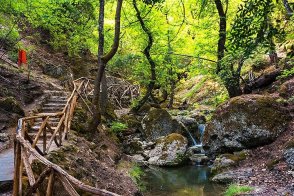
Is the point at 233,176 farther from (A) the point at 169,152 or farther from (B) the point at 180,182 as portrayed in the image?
(A) the point at 169,152

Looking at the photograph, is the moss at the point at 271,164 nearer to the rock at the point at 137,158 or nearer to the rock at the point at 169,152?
the rock at the point at 169,152

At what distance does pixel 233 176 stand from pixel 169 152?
14.6 ft

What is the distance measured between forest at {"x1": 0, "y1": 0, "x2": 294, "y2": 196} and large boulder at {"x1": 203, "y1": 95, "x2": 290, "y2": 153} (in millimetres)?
41

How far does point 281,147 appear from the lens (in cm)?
1117

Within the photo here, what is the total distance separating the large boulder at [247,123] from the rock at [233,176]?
1.93 meters

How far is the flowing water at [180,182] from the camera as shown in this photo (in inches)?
424

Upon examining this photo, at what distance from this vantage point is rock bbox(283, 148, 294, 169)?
9.67 meters

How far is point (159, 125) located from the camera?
695 inches

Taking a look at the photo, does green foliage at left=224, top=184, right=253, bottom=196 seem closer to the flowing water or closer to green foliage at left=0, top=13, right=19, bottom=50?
the flowing water

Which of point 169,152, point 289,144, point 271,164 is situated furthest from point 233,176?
point 169,152

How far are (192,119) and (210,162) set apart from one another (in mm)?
5089

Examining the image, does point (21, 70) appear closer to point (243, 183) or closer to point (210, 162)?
point (210, 162)

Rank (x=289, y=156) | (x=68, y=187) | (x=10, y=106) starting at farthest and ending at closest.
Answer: (x=10, y=106) → (x=289, y=156) → (x=68, y=187)

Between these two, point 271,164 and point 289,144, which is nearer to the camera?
point 271,164
